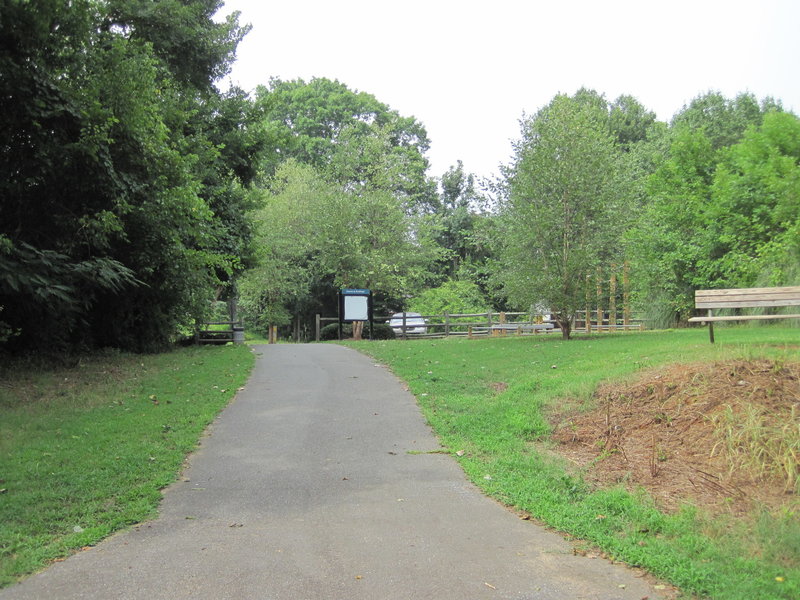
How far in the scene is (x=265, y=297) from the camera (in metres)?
37.2

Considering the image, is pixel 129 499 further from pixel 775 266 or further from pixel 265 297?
pixel 265 297

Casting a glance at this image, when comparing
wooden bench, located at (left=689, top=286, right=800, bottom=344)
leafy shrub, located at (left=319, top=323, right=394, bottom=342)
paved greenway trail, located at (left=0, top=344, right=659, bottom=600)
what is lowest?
paved greenway trail, located at (left=0, top=344, right=659, bottom=600)

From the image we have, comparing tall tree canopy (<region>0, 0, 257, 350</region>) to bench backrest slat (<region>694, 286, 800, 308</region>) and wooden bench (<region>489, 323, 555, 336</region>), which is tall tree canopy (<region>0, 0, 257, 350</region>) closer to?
bench backrest slat (<region>694, 286, 800, 308</region>)

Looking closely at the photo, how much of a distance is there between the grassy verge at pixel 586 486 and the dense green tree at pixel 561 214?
6.08 metres

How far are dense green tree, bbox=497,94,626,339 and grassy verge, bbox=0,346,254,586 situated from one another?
10.1 meters

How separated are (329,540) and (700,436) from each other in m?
4.11

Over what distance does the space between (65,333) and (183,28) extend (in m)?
9.21

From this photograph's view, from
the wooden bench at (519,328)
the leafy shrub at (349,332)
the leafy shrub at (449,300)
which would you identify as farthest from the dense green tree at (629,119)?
the leafy shrub at (349,332)

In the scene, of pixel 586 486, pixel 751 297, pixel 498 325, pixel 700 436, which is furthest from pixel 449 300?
pixel 586 486

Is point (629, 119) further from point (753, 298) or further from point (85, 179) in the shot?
point (85, 179)

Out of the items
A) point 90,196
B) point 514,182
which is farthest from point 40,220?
point 514,182

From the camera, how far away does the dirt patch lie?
17.8ft

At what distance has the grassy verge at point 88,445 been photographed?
5.05m

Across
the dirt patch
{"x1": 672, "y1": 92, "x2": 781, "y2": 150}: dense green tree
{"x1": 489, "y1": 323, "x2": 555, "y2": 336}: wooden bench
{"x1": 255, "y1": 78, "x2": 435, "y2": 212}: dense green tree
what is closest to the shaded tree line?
{"x1": 489, "y1": 323, "x2": 555, "y2": 336}: wooden bench
